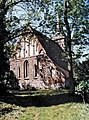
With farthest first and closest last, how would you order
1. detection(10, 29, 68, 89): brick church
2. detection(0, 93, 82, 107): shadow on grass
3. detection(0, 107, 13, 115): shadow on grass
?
detection(10, 29, 68, 89): brick church
detection(0, 93, 82, 107): shadow on grass
detection(0, 107, 13, 115): shadow on grass

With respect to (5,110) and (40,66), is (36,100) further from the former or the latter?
(40,66)

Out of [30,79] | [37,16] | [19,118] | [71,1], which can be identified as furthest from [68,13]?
[30,79]

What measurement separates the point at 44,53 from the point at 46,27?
1770 centimetres

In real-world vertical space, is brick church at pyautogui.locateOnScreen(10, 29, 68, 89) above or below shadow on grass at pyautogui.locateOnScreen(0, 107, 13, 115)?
above

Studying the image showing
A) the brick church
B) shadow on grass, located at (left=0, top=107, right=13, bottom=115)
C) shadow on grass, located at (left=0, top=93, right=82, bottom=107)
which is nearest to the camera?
shadow on grass, located at (left=0, top=107, right=13, bottom=115)

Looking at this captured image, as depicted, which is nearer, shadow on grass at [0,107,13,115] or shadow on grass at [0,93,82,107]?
shadow on grass at [0,107,13,115]

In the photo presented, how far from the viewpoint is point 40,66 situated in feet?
158

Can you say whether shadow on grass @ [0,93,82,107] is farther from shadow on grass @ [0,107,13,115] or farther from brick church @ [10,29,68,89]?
brick church @ [10,29,68,89]

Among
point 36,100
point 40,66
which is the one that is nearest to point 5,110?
point 36,100

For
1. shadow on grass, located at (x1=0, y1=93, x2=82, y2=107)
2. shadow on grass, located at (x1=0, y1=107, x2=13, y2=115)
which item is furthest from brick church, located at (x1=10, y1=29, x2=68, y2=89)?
shadow on grass, located at (x1=0, y1=107, x2=13, y2=115)

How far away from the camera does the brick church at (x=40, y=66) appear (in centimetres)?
4678

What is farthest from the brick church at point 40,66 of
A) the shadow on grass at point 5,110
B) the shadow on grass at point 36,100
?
the shadow on grass at point 5,110

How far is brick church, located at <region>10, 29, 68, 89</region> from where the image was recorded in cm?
4678

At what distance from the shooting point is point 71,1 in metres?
28.9
